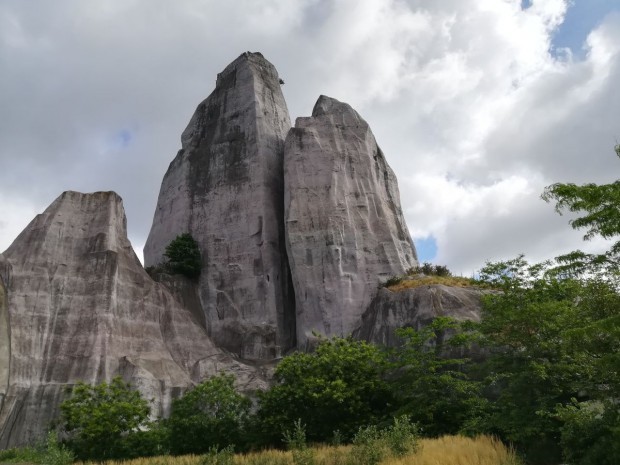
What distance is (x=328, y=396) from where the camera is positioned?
71.8ft

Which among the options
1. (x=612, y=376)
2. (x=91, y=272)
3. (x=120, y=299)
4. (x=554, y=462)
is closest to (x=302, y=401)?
(x=554, y=462)

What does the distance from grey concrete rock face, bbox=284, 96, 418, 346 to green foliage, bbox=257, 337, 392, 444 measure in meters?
10.2

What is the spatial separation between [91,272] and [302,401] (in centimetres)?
1865

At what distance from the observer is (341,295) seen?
36531 mm

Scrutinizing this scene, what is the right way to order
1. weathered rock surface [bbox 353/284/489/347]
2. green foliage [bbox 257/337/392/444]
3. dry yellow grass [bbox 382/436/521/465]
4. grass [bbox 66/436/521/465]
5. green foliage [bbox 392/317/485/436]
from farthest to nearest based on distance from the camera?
1. weathered rock surface [bbox 353/284/489/347]
2. green foliage [bbox 257/337/392/444]
3. green foliage [bbox 392/317/485/436]
4. grass [bbox 66/436/521/465]
5. dry yellow grass [bbox 382/436/521/465]

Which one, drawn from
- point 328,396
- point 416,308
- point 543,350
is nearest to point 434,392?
point 328,396

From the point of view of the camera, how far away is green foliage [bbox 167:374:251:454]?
23.0m

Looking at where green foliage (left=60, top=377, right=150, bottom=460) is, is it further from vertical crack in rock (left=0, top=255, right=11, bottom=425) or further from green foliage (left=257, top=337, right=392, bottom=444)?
vertical crack in rock (left=0, top=255, right=11, bottom=425)

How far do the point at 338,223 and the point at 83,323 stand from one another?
17464 millimetres

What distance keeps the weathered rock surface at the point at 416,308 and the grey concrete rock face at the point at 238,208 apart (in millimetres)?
8641

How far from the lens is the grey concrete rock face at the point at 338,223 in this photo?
36844 mm

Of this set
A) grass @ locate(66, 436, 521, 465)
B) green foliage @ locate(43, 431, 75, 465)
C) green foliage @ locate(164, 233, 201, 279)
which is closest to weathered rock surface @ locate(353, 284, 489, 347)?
grass @ locate(66, 436, 521, 465)

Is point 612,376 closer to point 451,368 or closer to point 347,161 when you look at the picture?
point 451,368

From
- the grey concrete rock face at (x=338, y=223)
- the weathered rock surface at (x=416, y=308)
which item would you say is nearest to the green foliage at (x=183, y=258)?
the grey concrete rock face at (x=338, y=223)
